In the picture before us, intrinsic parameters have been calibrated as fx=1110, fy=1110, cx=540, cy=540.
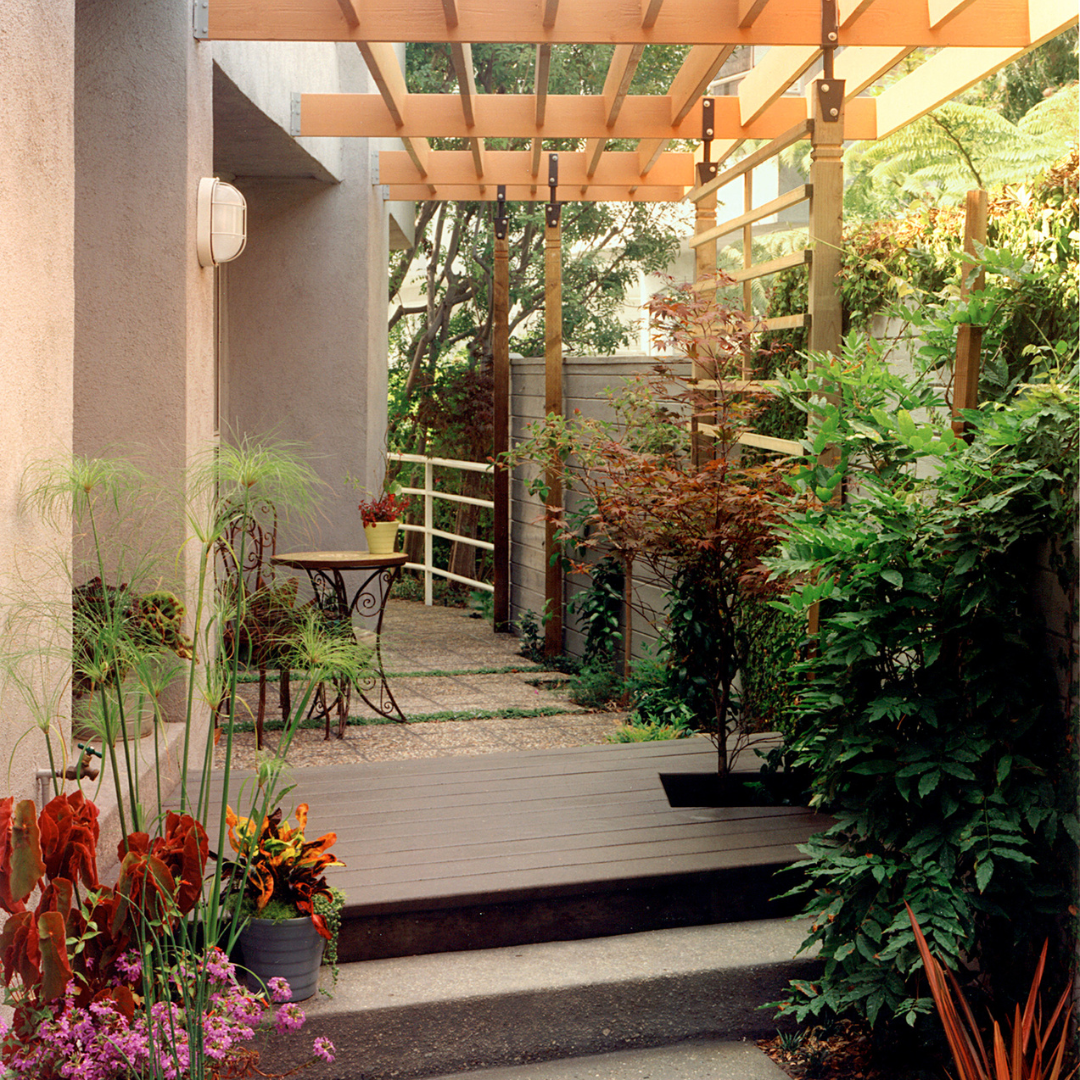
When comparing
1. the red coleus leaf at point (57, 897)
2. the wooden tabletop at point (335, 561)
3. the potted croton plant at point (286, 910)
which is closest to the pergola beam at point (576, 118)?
the wooden tabletop at point (335, 561)

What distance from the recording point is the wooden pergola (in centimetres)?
352

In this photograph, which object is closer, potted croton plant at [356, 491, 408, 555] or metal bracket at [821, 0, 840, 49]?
metal bracket at [821, 0, 840, 49]

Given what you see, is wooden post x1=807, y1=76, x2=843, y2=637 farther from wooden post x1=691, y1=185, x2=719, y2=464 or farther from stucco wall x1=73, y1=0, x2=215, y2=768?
stucco wall x1=73, y1=0, x2=215, y2=768

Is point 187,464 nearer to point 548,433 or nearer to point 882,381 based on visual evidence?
point 882,381

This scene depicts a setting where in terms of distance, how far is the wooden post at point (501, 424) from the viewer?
23.6 ft

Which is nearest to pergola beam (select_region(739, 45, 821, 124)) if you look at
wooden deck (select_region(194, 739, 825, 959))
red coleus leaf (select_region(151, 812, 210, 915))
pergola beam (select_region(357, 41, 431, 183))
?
pergola beam (select_region(357, 41, 431, 183))

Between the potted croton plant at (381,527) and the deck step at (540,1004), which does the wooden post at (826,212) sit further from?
the potted croton plant at (381,527)

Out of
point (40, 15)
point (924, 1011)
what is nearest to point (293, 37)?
point (40, 15)

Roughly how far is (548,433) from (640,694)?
163 centimetres

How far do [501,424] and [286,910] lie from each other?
17.0 feet

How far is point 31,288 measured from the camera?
94.4 inches

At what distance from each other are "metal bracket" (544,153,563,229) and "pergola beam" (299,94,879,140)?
3.79 feet

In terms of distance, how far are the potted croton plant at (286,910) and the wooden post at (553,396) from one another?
13.4 feet

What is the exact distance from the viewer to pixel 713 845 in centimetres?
294
